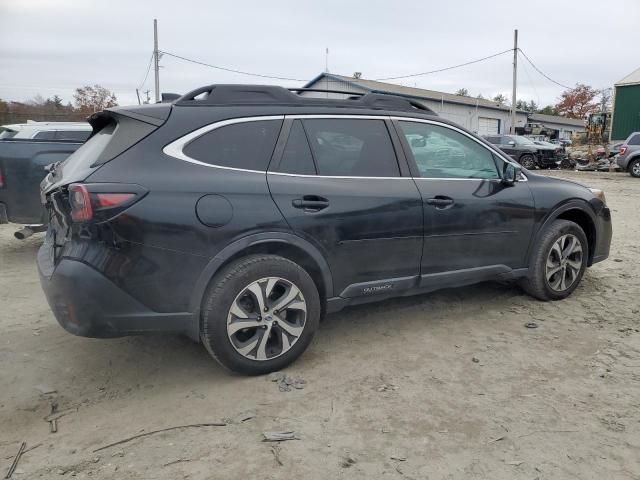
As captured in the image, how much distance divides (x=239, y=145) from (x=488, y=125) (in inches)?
1762

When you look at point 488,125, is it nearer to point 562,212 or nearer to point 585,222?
point 585,222

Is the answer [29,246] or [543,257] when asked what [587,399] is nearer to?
[543,257]

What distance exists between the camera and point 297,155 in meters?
3.36

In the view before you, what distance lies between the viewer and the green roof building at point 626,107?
30141mm

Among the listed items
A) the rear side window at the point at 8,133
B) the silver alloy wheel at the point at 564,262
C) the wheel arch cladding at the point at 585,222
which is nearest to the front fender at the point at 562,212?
the wheel arch cladding at the point at 585,222

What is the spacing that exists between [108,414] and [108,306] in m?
0.62

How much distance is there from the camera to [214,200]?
9.80 feet

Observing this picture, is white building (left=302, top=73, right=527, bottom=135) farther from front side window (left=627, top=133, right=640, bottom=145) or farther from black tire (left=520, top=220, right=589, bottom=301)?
black tire (left=520, top=220, right=589, bottom=301)

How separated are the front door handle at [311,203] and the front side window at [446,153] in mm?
907

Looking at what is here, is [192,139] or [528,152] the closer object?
[192,139]

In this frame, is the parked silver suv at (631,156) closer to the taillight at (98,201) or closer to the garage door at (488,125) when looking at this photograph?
the taillight at (98,201)

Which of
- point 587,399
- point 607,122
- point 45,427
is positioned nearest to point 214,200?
point 45,427

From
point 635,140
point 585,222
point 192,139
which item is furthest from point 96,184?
point 635,140

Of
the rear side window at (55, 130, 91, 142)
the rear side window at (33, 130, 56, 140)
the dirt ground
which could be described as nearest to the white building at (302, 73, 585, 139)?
the rear side window at (55, 130, 91, 142)
